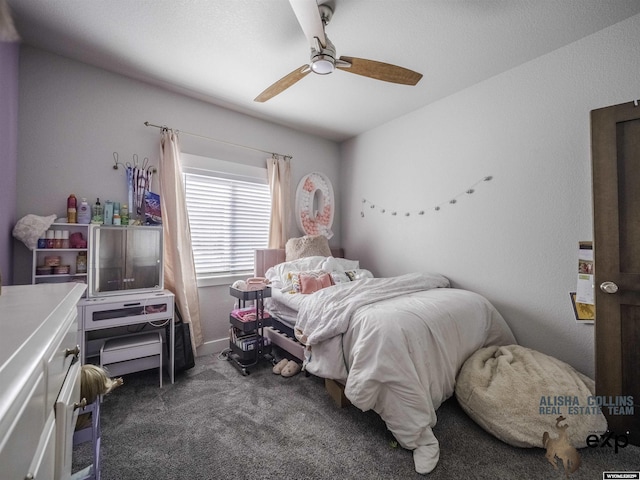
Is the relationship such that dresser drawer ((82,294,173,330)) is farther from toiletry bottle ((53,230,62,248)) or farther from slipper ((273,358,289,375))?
slipper ((273,358,289,375))

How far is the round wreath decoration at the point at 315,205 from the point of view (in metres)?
3.70

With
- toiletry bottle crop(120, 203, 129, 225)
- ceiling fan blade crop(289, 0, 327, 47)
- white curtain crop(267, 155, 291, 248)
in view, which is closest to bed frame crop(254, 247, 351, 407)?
white curtain crop(267, 155, 291, 248)

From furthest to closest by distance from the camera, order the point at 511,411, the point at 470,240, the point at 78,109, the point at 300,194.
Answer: the point at 300,194, the point at 470,240, the point at 78,109, the point at 511,411

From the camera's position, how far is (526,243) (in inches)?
95.2

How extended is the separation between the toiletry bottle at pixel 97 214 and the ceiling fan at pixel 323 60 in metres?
1.69

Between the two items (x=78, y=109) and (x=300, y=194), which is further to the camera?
(x=300, y=194)

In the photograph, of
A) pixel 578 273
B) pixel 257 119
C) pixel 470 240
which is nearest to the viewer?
pixel 578 273

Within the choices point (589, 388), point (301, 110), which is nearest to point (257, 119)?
point (301, 110)

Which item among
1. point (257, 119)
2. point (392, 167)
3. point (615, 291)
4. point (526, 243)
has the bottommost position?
point (615, 291)

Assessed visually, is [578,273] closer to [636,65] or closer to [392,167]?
[636,65]

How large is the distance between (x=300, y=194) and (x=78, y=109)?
2269 millimetres

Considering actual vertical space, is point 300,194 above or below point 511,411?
above

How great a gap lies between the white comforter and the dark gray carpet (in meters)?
0.18

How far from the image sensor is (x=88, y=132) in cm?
241
